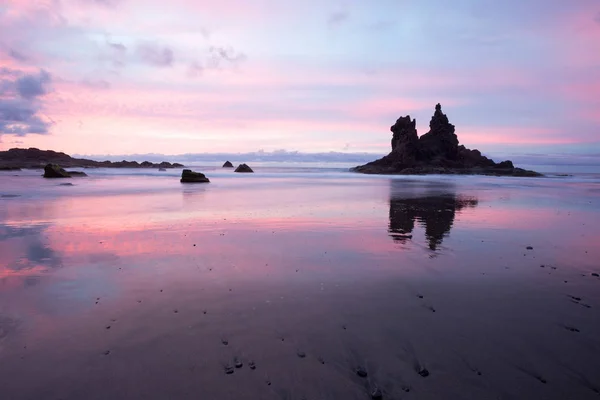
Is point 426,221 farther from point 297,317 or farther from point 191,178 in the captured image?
point 191,178

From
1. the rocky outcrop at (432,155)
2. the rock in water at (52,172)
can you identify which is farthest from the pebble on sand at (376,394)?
the rocky outcrop at (432,155)

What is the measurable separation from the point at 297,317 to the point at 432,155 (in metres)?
129

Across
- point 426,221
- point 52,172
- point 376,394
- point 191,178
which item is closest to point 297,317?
point 376,394

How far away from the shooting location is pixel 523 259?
10.7m

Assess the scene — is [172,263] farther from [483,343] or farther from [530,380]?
[530,380]

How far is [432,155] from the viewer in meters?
126

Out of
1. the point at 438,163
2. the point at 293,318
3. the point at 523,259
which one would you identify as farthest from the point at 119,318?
the point at 438,163

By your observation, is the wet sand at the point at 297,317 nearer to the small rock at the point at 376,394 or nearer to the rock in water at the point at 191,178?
the small rock at the point at 376,394

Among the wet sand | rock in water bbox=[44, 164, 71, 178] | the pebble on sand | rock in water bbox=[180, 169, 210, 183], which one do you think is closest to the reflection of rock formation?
the wet sand

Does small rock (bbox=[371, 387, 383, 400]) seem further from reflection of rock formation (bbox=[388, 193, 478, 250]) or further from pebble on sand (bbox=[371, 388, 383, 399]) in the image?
reflection of rock formation (bbox=[388, 193, 478, 250])

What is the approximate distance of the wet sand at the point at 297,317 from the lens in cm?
484

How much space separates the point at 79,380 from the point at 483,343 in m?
5.99

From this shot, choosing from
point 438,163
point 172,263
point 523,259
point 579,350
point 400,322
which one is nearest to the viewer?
point 579,350

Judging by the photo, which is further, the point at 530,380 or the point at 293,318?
the point at 293,318
